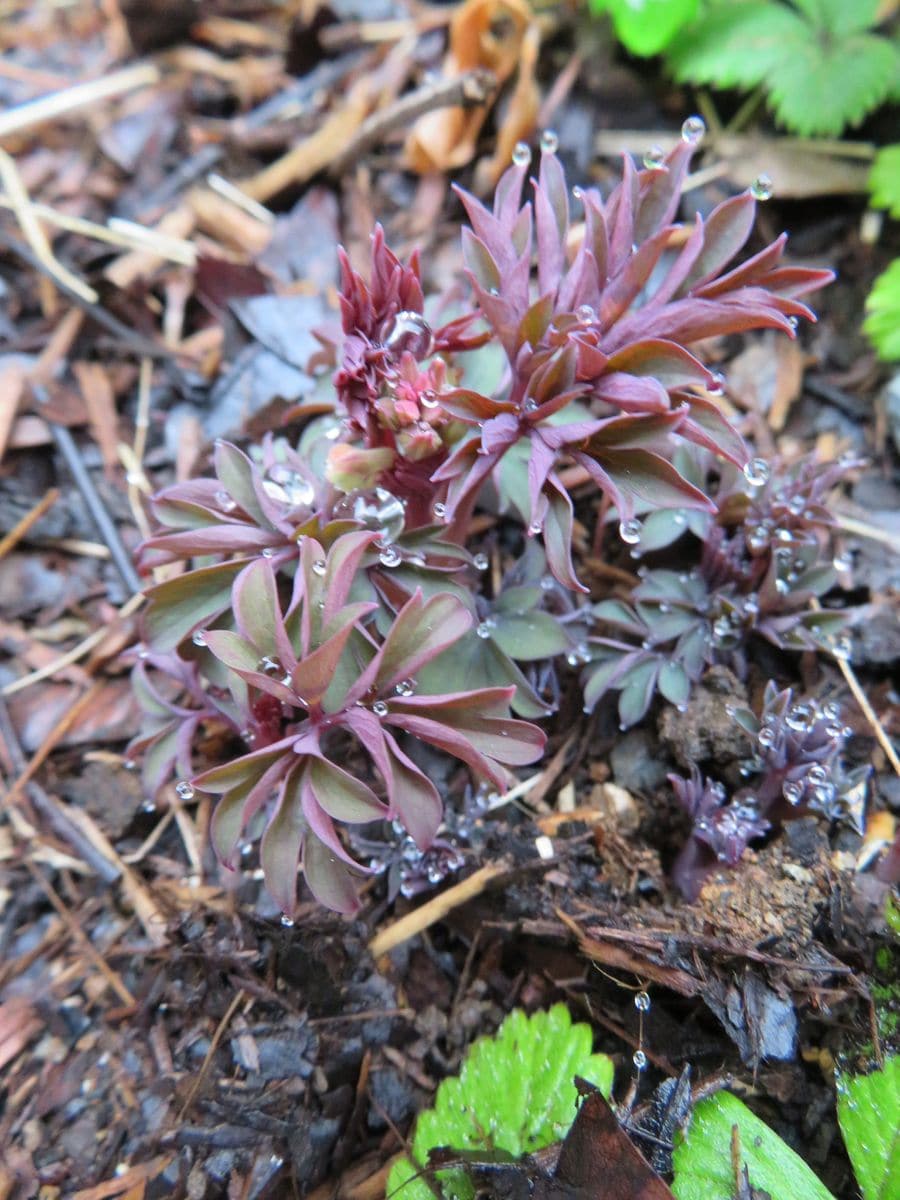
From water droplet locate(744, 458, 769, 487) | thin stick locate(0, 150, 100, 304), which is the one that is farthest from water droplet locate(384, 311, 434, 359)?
thin stick locate(0, 150, 100, 304)

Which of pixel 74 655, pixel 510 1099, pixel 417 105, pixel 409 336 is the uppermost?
pixel 417 105

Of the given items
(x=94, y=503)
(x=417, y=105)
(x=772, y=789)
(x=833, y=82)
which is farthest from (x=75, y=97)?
(x=772, y=789)

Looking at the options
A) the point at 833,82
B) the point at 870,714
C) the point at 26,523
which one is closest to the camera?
the point at 870,714

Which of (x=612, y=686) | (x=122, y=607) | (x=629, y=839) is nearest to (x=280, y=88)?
(x=122, y=607)

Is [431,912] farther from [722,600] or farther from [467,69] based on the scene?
[467,69]

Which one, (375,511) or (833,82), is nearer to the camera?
(375,511)

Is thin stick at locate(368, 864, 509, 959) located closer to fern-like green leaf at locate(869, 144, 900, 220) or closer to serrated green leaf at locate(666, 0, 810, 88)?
fern-like green leaf at locate(869, 144, 900, 220)
